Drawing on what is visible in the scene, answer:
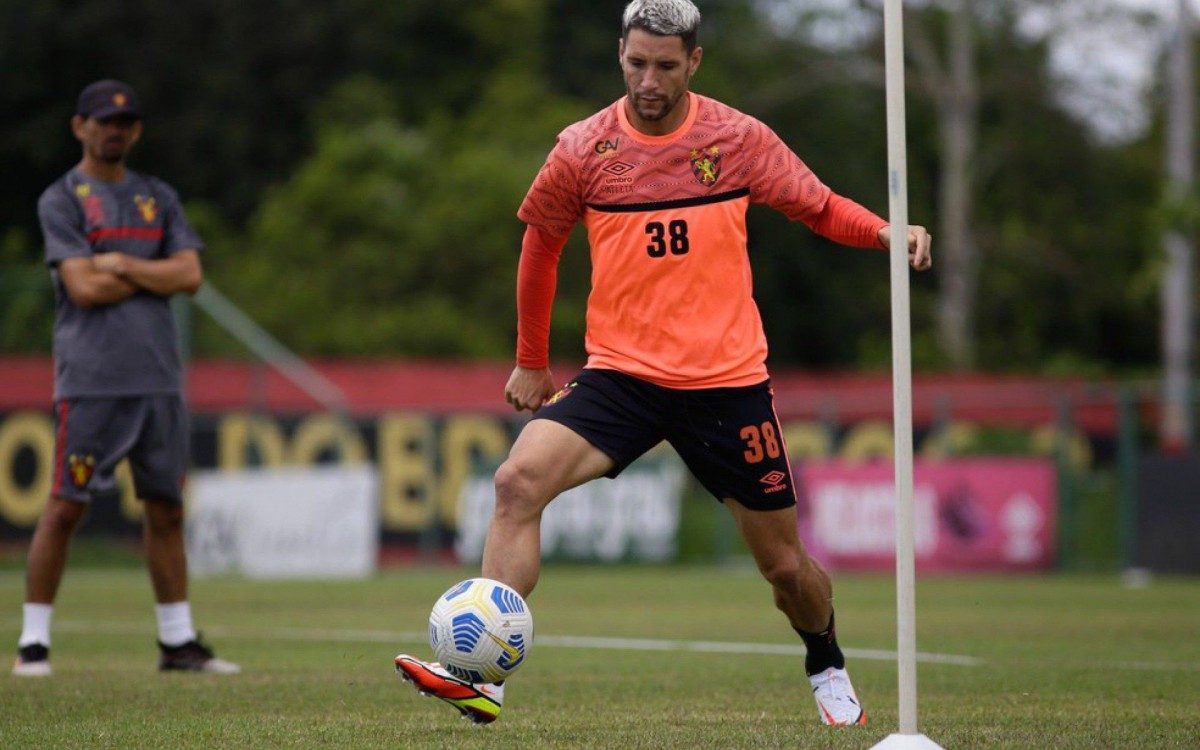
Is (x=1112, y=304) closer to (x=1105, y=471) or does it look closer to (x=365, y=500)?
(x=1105, y=471)

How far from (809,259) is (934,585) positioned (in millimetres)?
29687

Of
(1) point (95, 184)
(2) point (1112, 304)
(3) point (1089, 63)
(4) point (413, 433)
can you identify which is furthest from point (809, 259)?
(1) point (95, 184)

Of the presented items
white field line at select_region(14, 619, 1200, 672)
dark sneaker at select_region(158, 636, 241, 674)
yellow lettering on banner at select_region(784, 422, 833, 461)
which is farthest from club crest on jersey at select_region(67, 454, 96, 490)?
yellow lettering on banner at select_region(784, 422, 833, 461)

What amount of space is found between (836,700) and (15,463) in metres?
18.2

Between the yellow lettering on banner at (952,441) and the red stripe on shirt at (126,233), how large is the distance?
14.0 meters

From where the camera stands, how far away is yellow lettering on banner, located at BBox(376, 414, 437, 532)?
79.0ft

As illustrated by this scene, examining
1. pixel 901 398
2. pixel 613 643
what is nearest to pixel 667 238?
pixel 901 398

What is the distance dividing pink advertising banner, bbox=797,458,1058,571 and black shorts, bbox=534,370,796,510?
14.2 meters

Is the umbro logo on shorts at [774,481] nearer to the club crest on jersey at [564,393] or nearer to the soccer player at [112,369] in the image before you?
the club crest on jersey at [564,393]

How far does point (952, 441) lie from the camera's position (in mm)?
22406

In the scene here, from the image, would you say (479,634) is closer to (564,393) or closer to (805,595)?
(564,393)

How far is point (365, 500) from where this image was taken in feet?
74.3

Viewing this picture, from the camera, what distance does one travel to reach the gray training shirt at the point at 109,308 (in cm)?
855

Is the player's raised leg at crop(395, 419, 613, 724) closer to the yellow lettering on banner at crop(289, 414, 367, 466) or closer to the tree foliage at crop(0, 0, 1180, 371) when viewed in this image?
the yellow lettering on banner at crop(289, 414, 367, 466)
